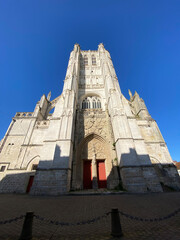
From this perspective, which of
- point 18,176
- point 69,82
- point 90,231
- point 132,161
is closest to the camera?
point 90,231

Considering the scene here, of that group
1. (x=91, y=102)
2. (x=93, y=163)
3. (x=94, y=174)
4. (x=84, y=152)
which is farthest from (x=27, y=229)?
(x=91, y=102)

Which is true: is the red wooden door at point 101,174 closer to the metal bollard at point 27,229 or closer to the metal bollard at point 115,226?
the metal bollard at point 115,226

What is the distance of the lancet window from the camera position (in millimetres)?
15862

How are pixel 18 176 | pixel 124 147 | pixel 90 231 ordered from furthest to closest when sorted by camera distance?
pixel 18 176 → pixel 124 147 → pixel 90 231

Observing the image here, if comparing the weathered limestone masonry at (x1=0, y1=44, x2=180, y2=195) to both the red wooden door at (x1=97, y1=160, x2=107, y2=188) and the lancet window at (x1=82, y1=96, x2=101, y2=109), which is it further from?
the lancet window at (x1=82, y1=96, x2=101, y2=109)

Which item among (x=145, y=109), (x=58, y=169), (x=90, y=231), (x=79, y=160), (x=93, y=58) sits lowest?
(x=90, y=231)

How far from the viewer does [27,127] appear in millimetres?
13547

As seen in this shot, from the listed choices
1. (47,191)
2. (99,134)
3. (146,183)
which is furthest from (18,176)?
(146,183)

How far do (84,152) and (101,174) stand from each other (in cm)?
276

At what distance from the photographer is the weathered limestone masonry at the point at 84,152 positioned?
8.18 m

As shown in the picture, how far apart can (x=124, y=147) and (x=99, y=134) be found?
3.42 meters

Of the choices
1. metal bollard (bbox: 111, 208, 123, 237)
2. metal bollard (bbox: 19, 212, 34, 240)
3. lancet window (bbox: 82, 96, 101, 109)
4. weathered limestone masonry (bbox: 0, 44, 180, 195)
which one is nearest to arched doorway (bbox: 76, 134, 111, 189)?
weathered limestone masonry (bbox: 0, 44, 180, 195)

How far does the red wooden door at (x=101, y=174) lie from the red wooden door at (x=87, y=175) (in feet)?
2.94

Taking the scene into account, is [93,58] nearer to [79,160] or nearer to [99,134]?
[99,134]
